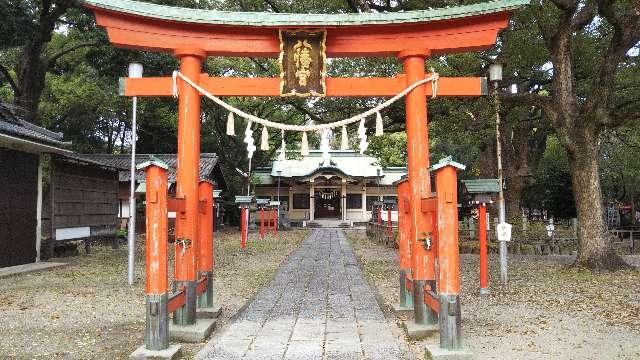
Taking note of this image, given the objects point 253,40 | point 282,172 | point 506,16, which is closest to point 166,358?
point 253,40

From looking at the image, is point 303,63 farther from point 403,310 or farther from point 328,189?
point 328,189

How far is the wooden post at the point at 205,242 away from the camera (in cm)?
714

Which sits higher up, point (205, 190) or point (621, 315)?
point (205, 190)

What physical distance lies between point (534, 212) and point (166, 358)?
36.0m

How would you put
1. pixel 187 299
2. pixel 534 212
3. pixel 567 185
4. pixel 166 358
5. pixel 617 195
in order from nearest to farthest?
1. pixel 166 358
2. pixel 187 299
3. pixel 567 185
4. pixel 617 195
5. pixel 534 212

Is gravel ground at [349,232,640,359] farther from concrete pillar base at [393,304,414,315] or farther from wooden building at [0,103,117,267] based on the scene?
wooden building at [0,103,117,267]

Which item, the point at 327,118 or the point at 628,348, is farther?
the point at 327,118

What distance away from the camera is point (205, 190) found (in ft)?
23.9

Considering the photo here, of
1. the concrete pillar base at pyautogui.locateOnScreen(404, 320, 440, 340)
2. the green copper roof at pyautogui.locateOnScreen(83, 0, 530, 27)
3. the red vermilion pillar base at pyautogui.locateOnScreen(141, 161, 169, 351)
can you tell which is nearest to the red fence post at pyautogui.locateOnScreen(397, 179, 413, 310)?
the concrete pillar base at pyautogui.locateOnScreen(404, 320, 440, 340)

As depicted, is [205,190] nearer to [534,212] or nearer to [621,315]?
[621,315]

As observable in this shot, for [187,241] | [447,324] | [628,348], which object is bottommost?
[628,348]

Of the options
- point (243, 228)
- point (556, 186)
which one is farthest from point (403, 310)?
point (556, 186)

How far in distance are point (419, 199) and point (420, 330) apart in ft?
5.13

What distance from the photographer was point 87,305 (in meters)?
8.16
